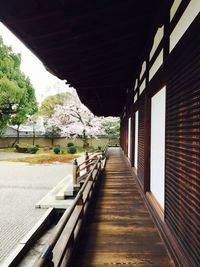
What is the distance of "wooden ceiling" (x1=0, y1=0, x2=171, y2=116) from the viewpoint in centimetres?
244

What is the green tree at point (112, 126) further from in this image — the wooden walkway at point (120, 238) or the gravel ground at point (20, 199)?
the wooden walkway at point (120, 238)

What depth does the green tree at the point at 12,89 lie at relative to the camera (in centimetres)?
2095

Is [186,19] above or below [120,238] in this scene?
above

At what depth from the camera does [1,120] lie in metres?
23.5

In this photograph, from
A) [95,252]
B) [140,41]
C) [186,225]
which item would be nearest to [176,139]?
[186,225]

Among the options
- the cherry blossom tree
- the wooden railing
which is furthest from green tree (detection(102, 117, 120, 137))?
the wooden railing

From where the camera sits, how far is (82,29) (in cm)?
314

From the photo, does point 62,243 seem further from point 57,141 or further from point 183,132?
point 57,141

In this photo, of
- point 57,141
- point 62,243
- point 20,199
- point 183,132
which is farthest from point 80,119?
point 183,132

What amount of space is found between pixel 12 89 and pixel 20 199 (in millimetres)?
14714

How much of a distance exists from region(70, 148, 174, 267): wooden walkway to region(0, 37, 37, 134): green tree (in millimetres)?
18698

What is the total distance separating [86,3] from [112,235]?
3182 millimetres

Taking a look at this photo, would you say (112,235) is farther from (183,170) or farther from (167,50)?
(167,50)

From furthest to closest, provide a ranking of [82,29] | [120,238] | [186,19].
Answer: [120,238]
[82,29]
[186,19]
